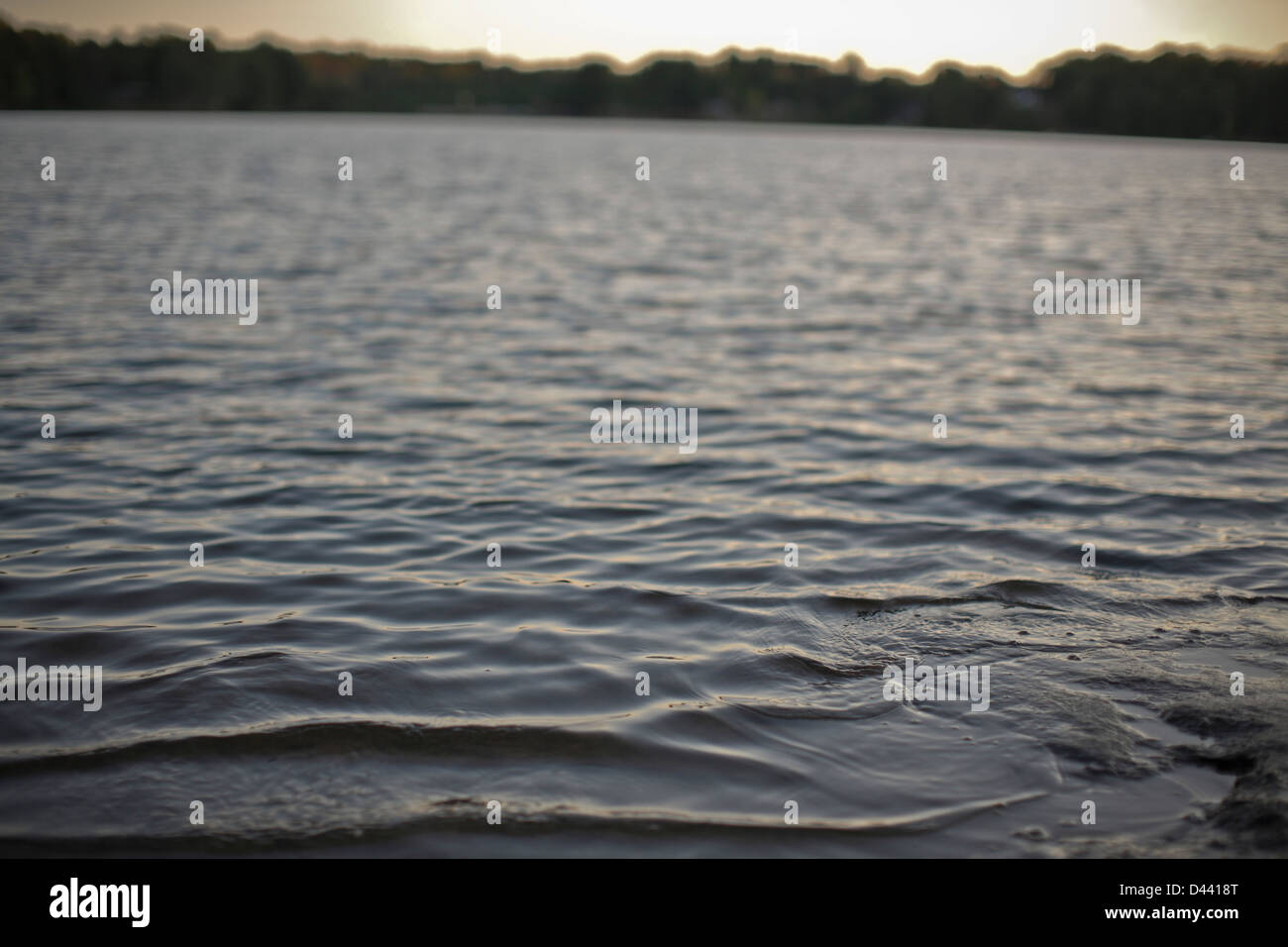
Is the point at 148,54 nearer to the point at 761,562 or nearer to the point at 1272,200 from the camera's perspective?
the point at 1272,200

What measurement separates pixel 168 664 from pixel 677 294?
17.9 meters

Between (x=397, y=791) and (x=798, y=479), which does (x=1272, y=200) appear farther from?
(x=397, y=791)

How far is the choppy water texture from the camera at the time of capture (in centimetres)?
533

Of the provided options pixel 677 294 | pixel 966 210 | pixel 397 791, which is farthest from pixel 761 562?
pixel 966 210

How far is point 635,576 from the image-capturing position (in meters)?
8.26

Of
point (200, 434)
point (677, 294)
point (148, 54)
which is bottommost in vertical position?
point (200, 434)

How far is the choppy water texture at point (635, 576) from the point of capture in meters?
5.33

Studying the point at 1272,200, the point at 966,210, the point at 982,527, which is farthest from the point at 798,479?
the point at 1272,200
